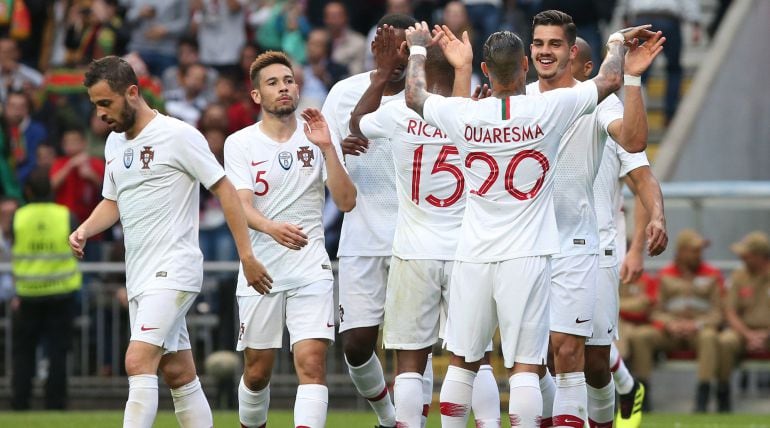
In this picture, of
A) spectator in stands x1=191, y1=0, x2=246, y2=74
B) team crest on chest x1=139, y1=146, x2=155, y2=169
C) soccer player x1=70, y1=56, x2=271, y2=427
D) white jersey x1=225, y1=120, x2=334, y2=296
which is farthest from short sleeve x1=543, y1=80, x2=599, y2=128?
spectator in stands x1=191, y1=0, x2=246, y2=74

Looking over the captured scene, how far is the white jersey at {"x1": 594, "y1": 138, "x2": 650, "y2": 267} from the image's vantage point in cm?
1130

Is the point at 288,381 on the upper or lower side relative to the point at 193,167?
lower

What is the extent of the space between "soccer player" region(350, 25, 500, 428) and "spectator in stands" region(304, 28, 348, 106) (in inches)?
360

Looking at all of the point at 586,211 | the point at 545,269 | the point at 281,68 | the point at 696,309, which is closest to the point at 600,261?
the point at 586,211

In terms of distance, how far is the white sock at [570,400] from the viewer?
1029 cm

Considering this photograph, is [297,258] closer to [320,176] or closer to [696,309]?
[320,176]

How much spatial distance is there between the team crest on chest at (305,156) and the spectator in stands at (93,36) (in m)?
10.5

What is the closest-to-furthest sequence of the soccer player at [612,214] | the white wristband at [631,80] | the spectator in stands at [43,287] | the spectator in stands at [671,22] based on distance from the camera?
the white wristband at [631,80], the soccer player at [612,214], the spectator in stands at [43,287], the spectator in stands at [671,22]

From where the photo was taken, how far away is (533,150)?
952 cm

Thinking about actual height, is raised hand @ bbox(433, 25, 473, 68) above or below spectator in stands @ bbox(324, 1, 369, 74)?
below

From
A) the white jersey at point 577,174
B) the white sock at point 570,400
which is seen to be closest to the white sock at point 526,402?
the white sock at point 570,400

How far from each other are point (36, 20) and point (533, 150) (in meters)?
14.2

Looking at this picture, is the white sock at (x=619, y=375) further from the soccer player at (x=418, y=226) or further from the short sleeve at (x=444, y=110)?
the short sleeve at (x=444, y=110)

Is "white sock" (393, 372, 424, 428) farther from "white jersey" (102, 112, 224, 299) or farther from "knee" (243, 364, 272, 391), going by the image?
"white jersey" (102, 112, 224, 299)
